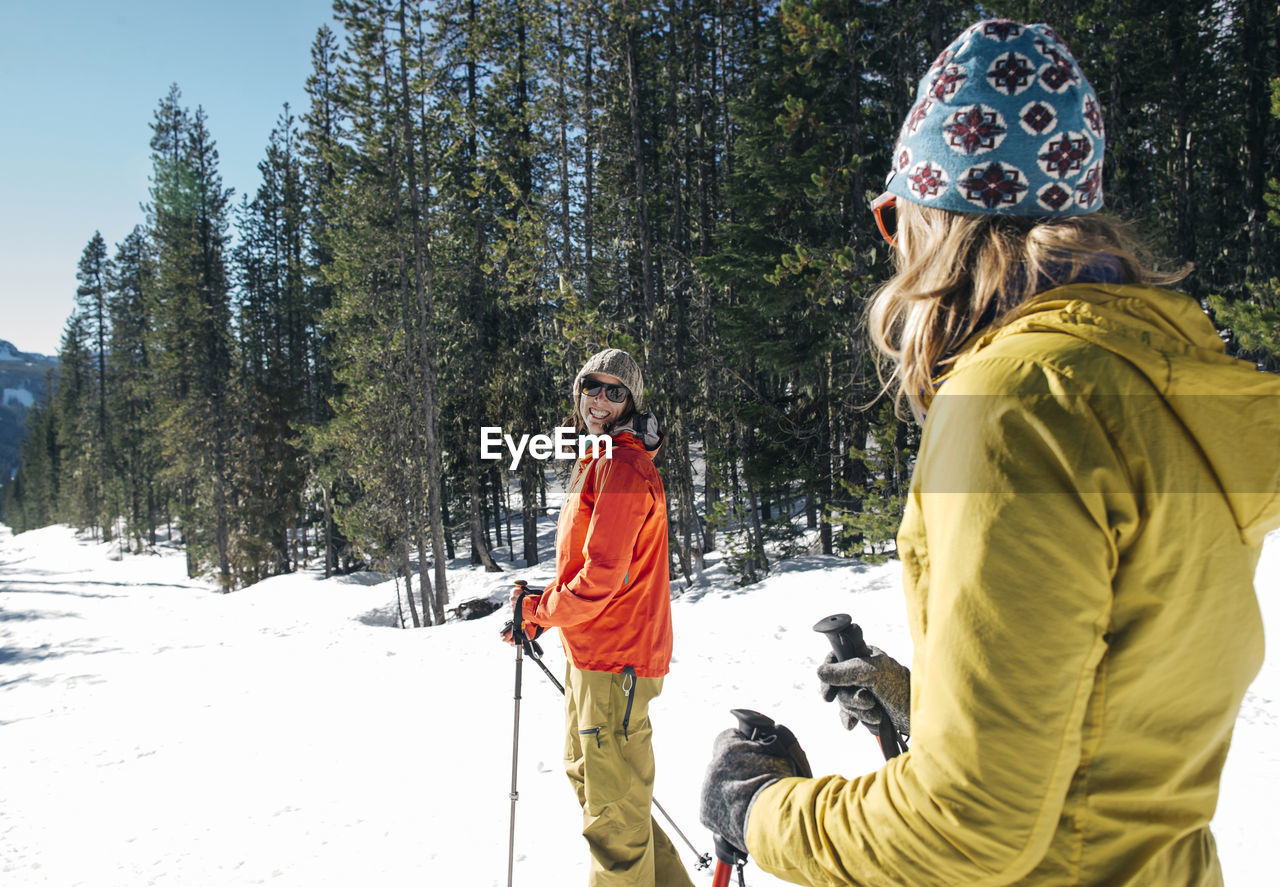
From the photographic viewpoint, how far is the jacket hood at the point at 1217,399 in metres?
0.68

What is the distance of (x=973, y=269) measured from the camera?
896 mm

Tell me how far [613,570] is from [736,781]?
1768 mm

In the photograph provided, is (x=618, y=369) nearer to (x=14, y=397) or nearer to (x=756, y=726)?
(x=756, y=726)

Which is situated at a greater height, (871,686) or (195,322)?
(195,322)

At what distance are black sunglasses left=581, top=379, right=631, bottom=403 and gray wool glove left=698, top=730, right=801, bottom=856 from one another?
7.39ft

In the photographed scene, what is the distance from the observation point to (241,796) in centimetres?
468

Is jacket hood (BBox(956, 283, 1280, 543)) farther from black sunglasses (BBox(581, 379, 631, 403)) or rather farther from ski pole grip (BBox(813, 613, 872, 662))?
black sunglasses (BBox(581, 379, 631, 403))

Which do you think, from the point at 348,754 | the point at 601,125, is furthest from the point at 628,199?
the point at 348,754

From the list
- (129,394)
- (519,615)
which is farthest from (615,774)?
(129,394)

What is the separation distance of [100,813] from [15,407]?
205 m

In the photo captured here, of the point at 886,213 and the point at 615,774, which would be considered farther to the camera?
the point at 615,774

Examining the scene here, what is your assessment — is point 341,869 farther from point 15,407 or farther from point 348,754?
point 15,407

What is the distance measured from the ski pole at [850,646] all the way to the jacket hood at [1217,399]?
0.75 m

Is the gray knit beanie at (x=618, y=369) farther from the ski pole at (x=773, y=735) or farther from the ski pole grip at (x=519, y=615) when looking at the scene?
the ski pole at (x=773, y=735)
